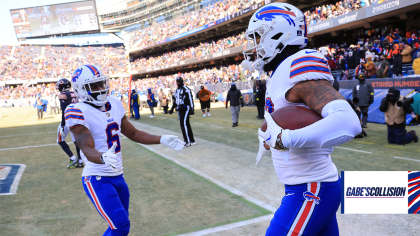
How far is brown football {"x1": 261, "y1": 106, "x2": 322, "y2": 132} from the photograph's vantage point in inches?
59.7

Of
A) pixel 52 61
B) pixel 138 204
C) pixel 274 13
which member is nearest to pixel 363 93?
pixel 138 204

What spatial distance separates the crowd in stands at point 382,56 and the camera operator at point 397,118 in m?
2.33

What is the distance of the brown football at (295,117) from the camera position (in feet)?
4.97

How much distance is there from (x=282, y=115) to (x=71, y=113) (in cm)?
199

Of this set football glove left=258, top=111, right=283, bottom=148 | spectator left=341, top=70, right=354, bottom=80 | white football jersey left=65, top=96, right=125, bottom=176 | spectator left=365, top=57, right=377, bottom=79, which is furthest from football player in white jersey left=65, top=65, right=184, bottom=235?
spectator left=341, top=70, right=354, bottom=80

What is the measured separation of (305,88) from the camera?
1532 millimetres

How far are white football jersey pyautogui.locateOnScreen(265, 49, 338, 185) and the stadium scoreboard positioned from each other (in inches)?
2971

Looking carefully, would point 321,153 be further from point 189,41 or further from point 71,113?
point 189,41

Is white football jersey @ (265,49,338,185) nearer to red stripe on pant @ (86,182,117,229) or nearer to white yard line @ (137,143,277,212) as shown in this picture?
red stripe on pant @ (86,182,117,229)

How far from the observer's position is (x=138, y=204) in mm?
4578

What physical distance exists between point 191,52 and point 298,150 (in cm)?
4398

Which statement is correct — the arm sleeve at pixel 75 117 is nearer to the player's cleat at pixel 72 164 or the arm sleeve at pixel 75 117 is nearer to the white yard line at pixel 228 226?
the white yard line at pixel 228 226

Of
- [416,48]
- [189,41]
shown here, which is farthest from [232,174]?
[189,41]

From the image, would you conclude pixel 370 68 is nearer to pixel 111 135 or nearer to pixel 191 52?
pixel 111 135
